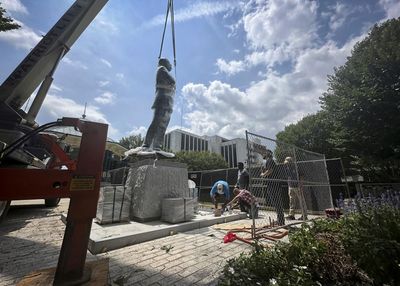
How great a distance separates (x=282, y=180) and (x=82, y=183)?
493cm

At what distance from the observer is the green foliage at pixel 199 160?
38688mm

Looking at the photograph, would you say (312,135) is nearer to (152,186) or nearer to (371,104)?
(371,104)

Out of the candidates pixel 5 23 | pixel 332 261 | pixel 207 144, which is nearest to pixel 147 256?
pixel 332 261

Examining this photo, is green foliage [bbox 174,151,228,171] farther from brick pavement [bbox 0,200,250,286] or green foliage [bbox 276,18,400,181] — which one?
brick pavement [bbox 0,200,250,286]

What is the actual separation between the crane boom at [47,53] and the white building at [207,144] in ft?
174

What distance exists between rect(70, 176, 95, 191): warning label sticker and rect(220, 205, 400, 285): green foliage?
165 cm

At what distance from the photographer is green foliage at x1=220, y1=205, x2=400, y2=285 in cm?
213

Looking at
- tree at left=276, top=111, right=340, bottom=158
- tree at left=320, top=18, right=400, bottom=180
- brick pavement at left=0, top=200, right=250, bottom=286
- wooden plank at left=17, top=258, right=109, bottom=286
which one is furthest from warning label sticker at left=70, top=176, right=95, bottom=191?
tree at left=276, top=111, right=340, bottom=158

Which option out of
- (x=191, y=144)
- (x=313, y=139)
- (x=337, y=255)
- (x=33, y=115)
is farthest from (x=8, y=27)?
(x=191, y=144)

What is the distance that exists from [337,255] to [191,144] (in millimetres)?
70180

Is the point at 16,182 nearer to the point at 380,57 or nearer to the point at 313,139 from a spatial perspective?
the point at 380,57

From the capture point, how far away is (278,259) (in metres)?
2.40

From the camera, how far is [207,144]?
7944cm

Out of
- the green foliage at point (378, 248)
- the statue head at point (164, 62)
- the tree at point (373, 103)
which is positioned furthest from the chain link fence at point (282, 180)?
the tree at point (373, 103)
